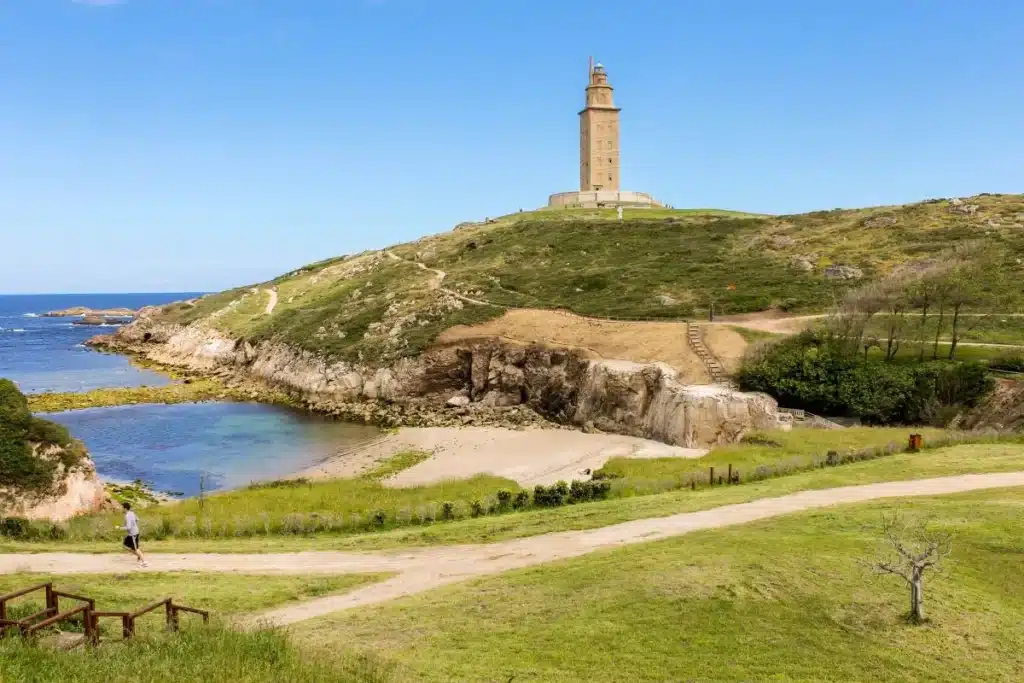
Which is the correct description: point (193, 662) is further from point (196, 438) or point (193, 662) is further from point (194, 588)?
point (196, 438)

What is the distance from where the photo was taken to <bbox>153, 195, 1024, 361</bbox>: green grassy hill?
6756 cm

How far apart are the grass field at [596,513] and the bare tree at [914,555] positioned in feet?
20.9

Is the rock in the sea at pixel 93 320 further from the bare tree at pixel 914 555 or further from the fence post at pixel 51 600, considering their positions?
the bare tree at pixel 914 555

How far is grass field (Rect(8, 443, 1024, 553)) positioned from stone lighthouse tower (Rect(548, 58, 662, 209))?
97.3 m

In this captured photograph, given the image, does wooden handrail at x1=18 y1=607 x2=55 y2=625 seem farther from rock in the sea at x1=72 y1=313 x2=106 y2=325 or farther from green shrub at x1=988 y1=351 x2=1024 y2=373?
rock in the sea at x1=72 y1=313 x2=106 y2=325

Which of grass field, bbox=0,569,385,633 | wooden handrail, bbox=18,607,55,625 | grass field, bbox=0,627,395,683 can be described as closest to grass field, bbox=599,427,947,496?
grass field, bbox=0,569,385,633

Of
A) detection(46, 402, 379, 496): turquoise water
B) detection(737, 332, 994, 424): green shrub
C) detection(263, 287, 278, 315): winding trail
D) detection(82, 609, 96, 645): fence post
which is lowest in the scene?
detection(46, 402, 379, 496): turquoise water

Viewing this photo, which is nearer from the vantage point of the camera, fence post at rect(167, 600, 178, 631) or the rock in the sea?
fence post at rect(167, 600, 178, 631)

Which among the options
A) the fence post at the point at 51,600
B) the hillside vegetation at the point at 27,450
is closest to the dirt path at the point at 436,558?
the fence post at the point at 51,600

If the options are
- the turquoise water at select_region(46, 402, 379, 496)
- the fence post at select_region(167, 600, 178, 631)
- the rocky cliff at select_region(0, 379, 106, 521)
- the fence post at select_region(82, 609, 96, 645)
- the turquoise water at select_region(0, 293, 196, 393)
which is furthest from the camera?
the turquoise water at select_region(0, 293, 196, 393)

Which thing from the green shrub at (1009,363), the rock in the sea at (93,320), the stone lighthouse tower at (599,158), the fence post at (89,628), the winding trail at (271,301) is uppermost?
the stone lighthouse tower at (599,158)

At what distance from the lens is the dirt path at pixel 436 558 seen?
61.8 ft

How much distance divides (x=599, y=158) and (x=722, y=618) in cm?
11527

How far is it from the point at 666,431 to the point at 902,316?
1712cm
